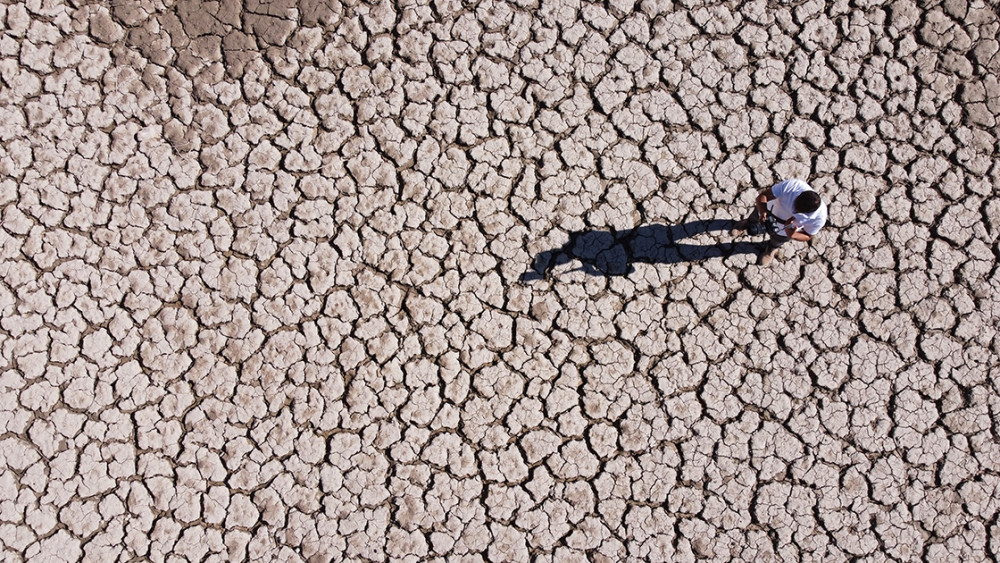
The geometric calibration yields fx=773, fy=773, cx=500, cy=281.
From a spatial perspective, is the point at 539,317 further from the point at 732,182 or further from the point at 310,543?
the point at 310,543

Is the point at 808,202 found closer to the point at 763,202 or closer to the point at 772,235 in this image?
the point at 763,202

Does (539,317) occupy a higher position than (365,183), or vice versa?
(365,183)

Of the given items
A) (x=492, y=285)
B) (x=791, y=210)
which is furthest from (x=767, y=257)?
(x=492, y=285)

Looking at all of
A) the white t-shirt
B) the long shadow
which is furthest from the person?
the long shadow

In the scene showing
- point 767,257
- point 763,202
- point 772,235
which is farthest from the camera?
point 767,257

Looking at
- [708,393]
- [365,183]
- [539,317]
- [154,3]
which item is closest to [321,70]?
[365,183]

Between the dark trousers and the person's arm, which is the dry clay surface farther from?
the person's arm
